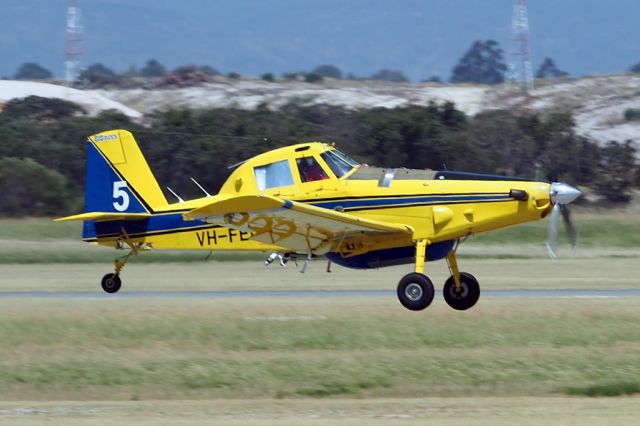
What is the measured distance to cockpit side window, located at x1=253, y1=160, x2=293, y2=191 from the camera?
1953 cm

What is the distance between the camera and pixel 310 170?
1950 cm

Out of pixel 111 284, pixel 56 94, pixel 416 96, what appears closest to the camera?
pixel 111 284

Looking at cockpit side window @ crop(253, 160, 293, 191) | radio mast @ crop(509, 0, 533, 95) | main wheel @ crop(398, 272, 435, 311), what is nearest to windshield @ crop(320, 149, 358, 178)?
cockpit side window @ crop(253, 160, 293, 191)

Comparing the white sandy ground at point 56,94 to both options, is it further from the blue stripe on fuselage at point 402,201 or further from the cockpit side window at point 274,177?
the blue stripe on fuselage at point 402,201

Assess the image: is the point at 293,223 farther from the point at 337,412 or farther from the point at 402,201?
the point at 337,412

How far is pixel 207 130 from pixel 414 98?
42.4 m

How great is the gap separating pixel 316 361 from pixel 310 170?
4.07m

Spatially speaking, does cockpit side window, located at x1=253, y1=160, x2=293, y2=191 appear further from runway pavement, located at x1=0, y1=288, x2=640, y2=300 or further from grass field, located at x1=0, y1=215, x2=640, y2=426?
runway pavement, located at x1=0, y1=288, x2=640, y2=300

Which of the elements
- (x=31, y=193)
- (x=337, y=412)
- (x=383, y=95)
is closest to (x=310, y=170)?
(x=337, y=412)

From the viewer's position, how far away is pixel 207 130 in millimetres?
51344

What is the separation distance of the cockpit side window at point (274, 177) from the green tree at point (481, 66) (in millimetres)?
159736

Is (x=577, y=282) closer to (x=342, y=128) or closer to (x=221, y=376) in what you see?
(x=221, y=376)

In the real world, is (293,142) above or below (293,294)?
above

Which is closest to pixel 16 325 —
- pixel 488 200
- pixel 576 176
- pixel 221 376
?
pixel 221 376
